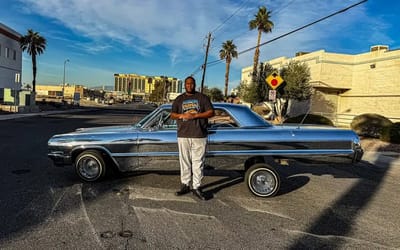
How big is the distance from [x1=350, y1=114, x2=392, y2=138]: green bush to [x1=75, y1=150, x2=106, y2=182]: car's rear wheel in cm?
1379

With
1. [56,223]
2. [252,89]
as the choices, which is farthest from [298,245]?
[252,89]

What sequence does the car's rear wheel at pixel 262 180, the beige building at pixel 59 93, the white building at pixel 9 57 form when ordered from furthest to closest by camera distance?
the beige building at pixel 59 93
the white building at pixel 9 57
the car's rear wheel at pixel 262 180

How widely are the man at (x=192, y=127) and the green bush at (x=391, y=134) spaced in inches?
490

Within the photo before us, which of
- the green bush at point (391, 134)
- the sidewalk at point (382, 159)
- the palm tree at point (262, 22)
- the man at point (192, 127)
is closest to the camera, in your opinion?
the man at point (192, 127)

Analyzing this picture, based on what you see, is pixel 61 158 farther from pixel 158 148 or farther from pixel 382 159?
pixel 382 159

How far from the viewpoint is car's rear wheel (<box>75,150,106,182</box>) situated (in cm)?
621

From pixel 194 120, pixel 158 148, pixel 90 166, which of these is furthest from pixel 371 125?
pixel 90 166

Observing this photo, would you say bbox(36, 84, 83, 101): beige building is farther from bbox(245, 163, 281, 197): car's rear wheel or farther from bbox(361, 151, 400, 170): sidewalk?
bbox(245, 163, 281, 197): car's rear wheel

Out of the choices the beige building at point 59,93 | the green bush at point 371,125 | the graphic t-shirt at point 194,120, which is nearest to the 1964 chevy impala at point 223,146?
the graphic t-shirt at point 194,120

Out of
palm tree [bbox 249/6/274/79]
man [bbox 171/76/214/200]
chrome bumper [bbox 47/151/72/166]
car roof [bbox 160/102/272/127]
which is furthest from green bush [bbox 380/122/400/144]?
palm tree [bbox 249/6/274/79]

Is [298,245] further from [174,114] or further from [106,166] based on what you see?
[106,166]

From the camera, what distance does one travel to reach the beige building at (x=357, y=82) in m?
30.3

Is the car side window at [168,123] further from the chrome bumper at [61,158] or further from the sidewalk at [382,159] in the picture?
the sidewalk at [382,159]

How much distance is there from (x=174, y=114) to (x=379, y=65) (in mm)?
31756
